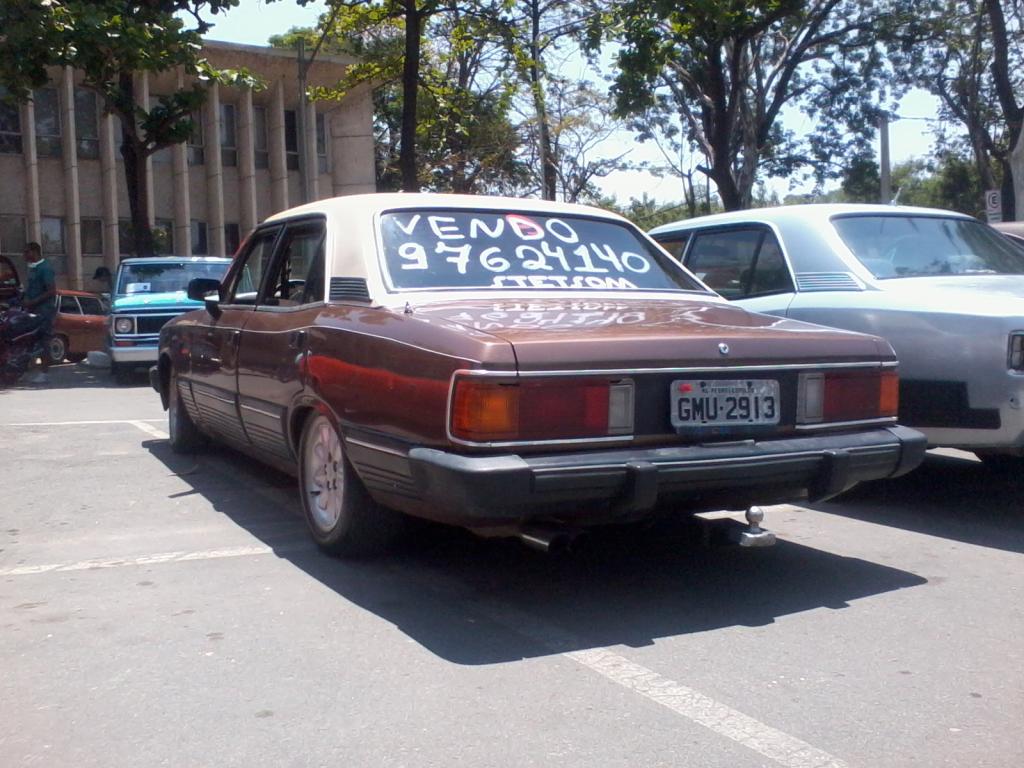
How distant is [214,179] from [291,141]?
9.93ft

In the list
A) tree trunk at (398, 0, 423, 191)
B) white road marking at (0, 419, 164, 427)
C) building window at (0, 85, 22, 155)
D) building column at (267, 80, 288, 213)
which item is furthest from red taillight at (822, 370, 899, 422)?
building column at (267, 80, 288, 213)

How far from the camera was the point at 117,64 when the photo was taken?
1706 cm

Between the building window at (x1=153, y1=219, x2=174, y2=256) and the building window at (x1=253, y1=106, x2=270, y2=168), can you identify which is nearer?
the building window at (x1=153, y1=219, x2=174, y2=256)

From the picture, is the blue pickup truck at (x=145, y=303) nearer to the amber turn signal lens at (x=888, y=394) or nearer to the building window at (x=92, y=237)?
the amber turn signal lens at (x=888, y=394)

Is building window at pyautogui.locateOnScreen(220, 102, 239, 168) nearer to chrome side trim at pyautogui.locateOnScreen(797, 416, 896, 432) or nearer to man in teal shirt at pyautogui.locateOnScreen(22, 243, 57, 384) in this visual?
man in teal shirt at pyautogui.locateOnScreen(22, 243, 57, 384)

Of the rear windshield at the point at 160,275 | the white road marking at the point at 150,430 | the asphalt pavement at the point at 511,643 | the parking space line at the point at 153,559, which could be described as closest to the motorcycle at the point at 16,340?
the rear windshield at the point at 160,275

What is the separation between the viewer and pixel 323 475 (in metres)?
5.20

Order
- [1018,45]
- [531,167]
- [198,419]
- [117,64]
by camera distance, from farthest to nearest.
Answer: [531,167] < [1018,45] < [117,64] < [198,419]

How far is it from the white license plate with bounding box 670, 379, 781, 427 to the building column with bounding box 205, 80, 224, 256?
2859cm

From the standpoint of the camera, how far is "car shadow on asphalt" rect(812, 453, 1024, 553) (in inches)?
227

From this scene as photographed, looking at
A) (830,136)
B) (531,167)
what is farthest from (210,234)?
(830,136)

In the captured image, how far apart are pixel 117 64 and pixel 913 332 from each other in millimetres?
14481

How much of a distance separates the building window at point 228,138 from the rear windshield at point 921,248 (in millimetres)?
27690

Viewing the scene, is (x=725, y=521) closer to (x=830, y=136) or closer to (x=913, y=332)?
(x=913, y=332)
